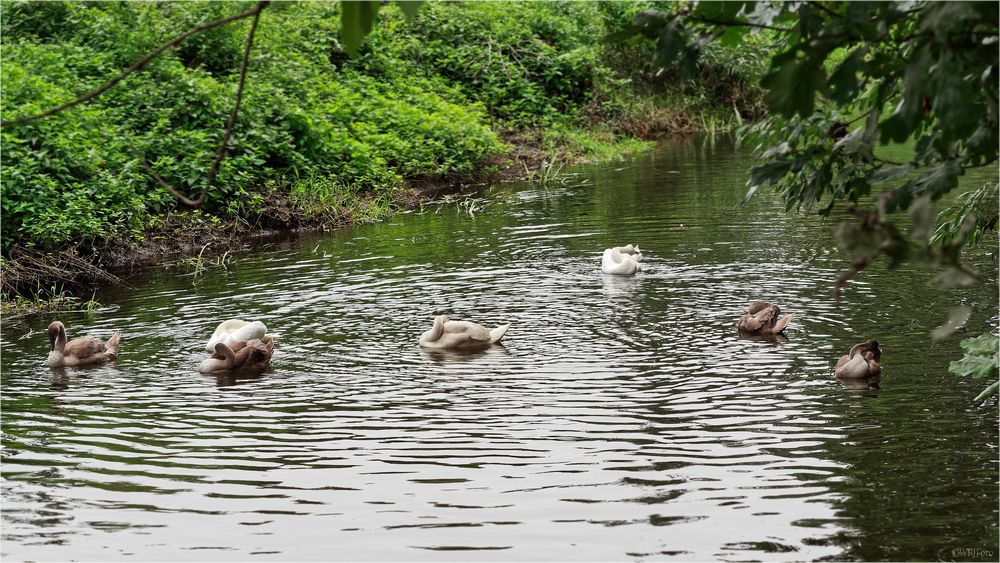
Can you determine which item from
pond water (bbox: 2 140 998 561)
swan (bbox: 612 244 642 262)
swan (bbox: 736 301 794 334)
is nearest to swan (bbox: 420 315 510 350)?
pond water (bbox: 2 140 998 561)

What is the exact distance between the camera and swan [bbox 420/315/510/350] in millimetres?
10297

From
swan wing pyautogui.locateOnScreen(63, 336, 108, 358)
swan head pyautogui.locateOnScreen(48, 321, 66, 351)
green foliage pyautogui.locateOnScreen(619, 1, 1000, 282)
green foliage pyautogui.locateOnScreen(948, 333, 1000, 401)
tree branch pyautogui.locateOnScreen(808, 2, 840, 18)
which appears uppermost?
tree branch pyautogui.locateOnScreen(808, 2, 840, 18)

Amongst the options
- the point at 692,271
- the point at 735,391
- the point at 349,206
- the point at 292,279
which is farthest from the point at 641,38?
the point at 349,206

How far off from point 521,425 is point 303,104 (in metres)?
16.6

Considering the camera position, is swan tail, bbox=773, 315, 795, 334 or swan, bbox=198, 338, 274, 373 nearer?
swan, bbox=198, 338, 274, 373

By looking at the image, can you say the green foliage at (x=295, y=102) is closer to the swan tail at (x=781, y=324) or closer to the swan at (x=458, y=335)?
the swan at (x=458, y=335)

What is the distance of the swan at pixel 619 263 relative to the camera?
13.3 meters

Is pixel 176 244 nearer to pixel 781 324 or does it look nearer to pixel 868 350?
pixel 781 324

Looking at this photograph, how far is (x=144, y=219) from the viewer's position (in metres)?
18.2

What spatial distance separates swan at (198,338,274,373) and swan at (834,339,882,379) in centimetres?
527

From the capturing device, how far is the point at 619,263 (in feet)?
44.0

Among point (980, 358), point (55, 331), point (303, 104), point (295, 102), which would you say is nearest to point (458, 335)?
point (55, 331)

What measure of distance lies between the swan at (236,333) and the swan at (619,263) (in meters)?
4.64

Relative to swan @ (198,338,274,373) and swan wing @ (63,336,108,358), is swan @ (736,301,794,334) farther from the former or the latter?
swan wing @ (63,336,108,358)
